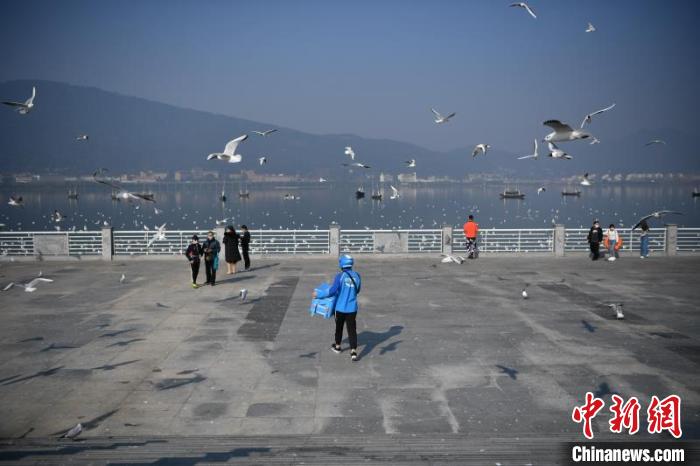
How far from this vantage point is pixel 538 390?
28.6ft

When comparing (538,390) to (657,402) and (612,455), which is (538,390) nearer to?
(657,402)

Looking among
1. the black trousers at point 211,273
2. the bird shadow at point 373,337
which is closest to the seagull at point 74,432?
the bird shadow at point 373,337

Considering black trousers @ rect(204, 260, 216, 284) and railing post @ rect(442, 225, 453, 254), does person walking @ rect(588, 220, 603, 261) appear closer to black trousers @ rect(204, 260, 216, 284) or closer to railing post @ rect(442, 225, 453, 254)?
railing post @ rect(442, 225, 453, 254)

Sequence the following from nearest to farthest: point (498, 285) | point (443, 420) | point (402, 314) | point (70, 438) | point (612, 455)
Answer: point (612, 455) → point (70, 438) → point (443, 420) → point (402, 314) → point (498, 285)

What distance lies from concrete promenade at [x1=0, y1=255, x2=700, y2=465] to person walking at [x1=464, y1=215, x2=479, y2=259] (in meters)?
5.55

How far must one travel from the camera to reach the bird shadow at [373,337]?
36.4 ft

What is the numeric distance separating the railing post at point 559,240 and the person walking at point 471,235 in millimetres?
3529

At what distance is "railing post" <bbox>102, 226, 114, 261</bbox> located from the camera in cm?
2409

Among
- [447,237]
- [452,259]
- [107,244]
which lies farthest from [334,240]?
[107,244]

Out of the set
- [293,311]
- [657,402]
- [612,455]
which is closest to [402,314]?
[293,311]

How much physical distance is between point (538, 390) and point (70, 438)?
6671mm

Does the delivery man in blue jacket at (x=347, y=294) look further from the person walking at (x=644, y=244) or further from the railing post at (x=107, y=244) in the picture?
the person walking at (x=644, y=244)

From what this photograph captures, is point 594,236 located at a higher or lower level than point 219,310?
higher

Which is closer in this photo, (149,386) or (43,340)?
(149,386)
